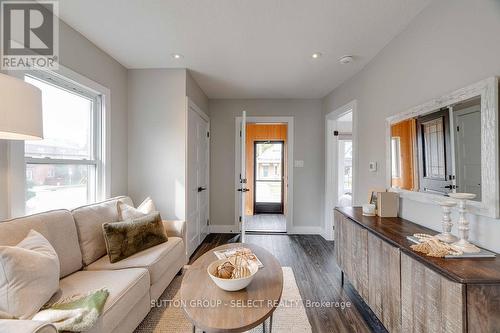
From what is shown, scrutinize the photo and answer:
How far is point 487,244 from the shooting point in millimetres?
1212

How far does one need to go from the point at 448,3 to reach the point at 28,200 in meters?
3.35

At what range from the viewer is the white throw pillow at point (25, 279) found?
109 cm

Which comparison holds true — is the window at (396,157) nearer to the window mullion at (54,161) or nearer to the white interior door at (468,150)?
the white interior door at (468,150)

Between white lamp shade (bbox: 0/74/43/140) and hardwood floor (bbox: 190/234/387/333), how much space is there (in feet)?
7.59

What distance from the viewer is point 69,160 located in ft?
6.81

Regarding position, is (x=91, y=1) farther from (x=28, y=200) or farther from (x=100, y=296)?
(x=100, y=296)

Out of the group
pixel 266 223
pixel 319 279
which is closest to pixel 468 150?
pixel 319 279

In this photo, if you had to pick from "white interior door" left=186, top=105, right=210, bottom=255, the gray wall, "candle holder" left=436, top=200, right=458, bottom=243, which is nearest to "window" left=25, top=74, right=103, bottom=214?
"white interior door" left=186, top=105, right=210, bottom=255

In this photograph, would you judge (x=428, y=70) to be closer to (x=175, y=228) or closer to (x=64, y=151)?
(x=175, y=228)

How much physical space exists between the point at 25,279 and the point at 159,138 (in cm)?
186

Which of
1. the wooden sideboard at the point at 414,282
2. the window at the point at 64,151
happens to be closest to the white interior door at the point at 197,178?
the window at the point at 64,151

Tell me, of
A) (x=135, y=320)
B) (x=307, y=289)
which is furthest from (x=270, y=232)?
(x=135, y=320)

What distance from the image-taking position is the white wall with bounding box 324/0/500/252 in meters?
1.22

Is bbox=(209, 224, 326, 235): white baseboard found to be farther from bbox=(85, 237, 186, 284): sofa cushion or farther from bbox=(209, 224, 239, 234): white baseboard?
bbox=(85, 237, 186, 284): sofa cushion
